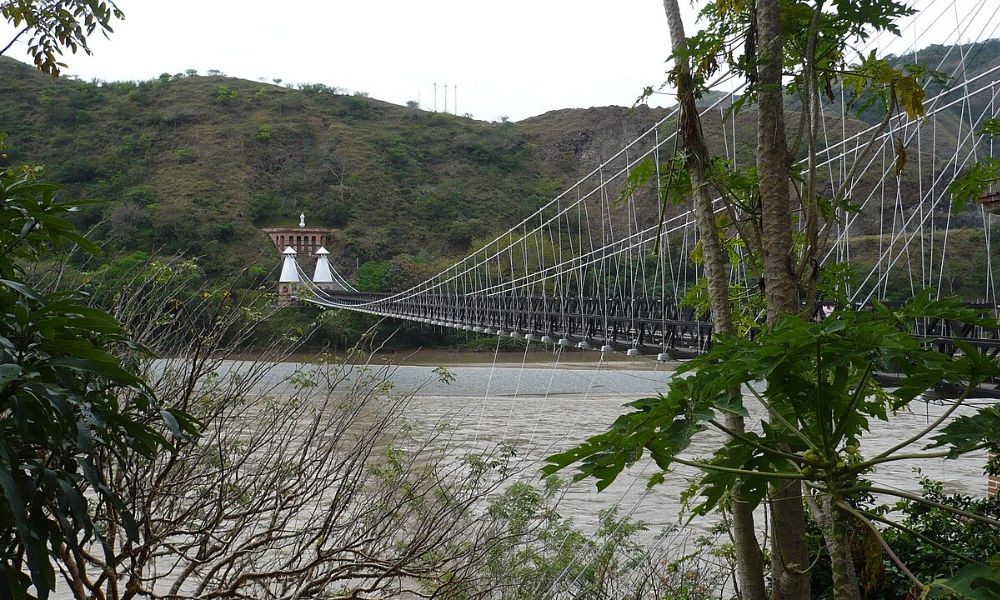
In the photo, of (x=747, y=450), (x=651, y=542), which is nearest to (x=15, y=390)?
(x=747, y=450)

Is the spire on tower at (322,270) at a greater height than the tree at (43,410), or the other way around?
the spire on tower at (322,270)

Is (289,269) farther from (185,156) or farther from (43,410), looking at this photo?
(43,410)

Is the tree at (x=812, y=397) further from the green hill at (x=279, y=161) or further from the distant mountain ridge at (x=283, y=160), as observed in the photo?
the green hill at (x=279, y=161)

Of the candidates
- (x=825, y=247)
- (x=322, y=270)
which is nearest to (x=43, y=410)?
(x=825, y=247)

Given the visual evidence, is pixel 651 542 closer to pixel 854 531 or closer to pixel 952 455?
pixel 854 531

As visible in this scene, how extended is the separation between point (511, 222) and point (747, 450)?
3091 cm

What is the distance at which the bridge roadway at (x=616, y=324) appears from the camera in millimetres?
6001

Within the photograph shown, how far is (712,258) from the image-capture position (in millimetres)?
2145

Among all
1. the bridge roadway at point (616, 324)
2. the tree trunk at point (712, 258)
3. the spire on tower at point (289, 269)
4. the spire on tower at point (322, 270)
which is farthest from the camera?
the spire on tower at point (322, 270)

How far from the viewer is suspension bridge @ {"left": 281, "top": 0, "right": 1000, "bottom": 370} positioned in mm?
3538

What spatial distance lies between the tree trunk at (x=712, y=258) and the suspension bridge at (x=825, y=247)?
113mm

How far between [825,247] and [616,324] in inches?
241

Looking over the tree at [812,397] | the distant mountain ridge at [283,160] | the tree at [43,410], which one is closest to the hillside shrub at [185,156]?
the distant mountain ridge at [283,160]

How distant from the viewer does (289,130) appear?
125ft
